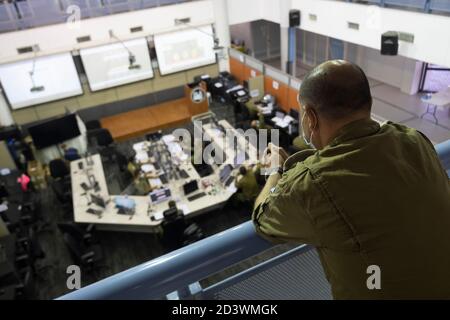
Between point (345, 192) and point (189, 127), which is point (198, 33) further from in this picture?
point (345, 192)

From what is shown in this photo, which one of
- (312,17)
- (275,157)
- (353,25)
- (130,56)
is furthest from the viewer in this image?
(130,56)

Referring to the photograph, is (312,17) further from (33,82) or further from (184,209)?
(33,82)

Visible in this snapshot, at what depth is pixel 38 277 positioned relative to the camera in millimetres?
6957

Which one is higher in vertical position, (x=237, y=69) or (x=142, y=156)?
(x=237, y=69)

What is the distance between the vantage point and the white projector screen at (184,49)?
1305cm

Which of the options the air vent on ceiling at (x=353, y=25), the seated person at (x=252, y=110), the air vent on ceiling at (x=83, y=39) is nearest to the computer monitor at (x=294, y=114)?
the seated person at (x=252, y=110)

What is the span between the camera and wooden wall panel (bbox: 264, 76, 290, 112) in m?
11.1

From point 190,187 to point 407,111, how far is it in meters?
8.07

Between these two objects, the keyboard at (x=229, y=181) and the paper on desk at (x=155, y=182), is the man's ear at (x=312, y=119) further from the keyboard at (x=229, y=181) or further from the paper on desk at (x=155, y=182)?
the paper on desk at (x=155, y=182)

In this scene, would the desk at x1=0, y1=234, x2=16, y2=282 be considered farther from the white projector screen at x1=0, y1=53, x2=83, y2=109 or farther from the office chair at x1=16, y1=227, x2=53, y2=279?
the white projector screen at x1=0, y1=53, x2=83, y2=109

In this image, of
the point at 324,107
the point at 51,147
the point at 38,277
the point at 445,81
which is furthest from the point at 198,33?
the point at 324,107

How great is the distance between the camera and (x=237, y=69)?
13742 millimetres

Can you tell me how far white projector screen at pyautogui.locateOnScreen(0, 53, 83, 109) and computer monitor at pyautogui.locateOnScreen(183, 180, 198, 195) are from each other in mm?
7098

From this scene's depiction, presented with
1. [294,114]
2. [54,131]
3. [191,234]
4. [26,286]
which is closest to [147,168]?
[191,234]
